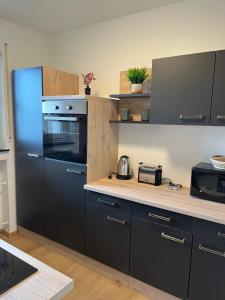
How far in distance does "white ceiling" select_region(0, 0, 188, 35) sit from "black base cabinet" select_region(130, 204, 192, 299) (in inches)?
70.5

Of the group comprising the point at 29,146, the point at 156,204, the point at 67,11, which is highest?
the point at 67,11

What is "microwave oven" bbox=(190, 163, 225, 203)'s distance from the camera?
174 centimetres

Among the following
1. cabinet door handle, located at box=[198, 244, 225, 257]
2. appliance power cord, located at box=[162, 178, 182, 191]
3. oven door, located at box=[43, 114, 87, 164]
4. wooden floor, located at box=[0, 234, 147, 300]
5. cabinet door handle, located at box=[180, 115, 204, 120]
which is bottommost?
wooden floor, located at box=[0, 234, 147, 300]

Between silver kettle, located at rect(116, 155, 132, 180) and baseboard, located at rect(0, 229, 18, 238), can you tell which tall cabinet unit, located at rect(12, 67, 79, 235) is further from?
silver kettle, located at rect(116, 155, 132, 180)

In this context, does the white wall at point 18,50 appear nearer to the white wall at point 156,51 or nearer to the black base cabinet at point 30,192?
the black base cabinet at point 30,192

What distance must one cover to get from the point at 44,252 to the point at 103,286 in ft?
2.67

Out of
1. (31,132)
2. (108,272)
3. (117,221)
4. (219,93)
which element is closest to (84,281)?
(108,272)

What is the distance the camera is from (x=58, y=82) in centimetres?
249

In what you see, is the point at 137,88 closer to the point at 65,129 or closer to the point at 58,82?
the point at 65,129

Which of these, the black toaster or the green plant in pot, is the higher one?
the green plant in pot

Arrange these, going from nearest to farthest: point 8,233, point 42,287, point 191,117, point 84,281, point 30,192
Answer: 1. point 42,287
2. point 191,117
3. point 84,281
4. point 30,192
5. point 8,233

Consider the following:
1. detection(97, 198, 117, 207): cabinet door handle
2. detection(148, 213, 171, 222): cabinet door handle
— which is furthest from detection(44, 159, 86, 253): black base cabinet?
detection(148, 213, 171, 222): cabinet door handle

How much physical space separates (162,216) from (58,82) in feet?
5.71

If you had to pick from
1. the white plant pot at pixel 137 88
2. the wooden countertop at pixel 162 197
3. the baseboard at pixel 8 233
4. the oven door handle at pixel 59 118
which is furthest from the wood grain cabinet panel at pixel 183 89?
the baseboard at pixel 8 233
